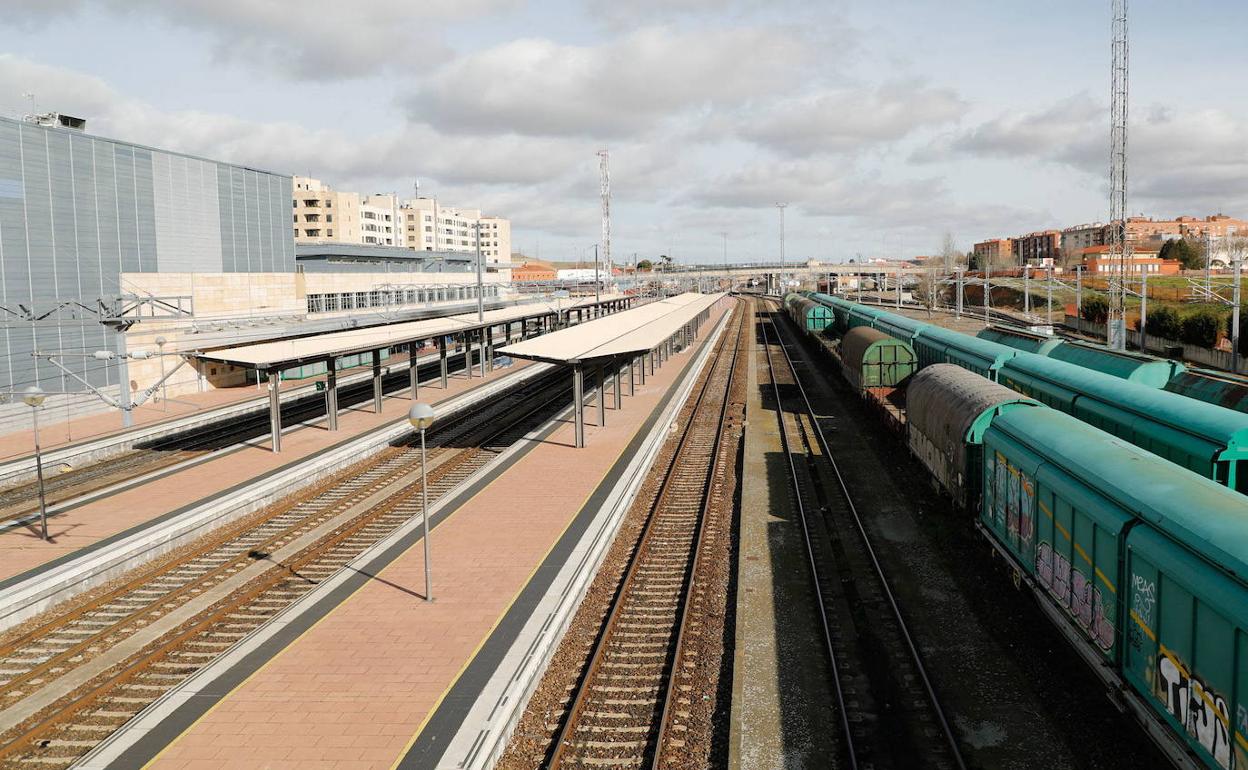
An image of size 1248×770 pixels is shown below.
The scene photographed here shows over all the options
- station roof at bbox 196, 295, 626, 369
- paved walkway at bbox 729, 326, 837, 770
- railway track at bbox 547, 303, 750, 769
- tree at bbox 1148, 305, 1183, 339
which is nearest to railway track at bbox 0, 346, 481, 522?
station roof at bbox 196, 295, 626, 369

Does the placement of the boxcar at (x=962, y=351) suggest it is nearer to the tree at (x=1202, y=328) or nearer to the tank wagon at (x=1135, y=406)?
the tank wagon at (x=1135, y=406)

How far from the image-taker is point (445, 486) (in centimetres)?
2362

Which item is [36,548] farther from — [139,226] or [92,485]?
[139,226]

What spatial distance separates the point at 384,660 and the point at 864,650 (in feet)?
25.2

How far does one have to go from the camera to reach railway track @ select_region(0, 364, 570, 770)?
11.3m

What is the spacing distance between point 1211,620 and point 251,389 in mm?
42917

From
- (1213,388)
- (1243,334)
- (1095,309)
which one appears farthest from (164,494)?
(1095,309)

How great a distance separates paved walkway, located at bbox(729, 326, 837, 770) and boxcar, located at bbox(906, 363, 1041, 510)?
373 cm

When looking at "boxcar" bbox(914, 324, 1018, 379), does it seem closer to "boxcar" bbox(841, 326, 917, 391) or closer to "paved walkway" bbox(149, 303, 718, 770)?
"boxcar" bbox(841, 326, 917, 391)

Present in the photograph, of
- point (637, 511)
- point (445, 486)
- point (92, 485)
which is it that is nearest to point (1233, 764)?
point (637, 511)

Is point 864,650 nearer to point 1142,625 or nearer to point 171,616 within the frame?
point 1142,625

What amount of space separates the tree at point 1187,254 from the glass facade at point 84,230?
126878mm

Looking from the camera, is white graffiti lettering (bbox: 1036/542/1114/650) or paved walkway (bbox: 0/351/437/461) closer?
white graffiti lettering (bbox: 1036/542/1114/650)

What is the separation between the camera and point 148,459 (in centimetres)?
2756
